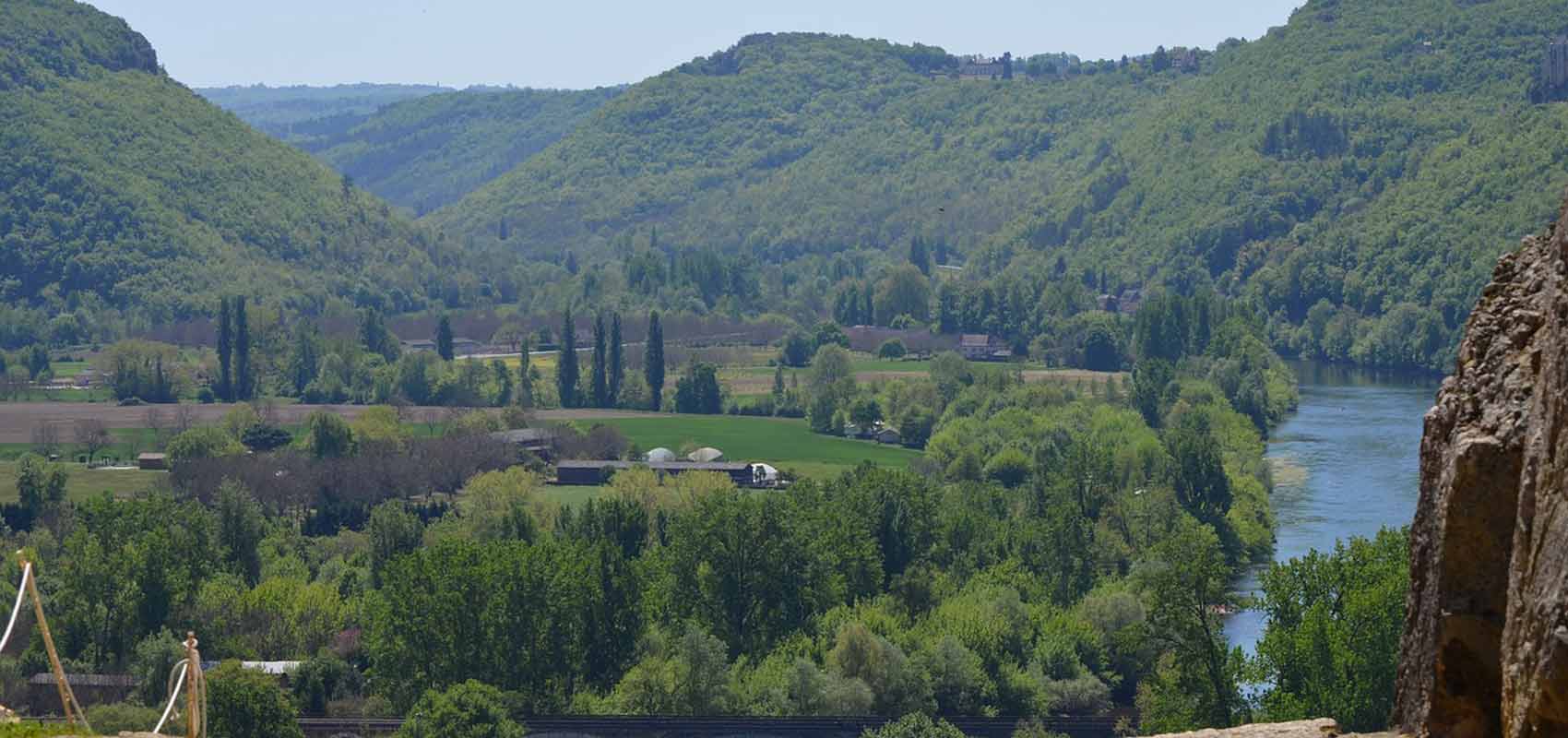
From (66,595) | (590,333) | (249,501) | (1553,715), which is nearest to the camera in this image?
(1553,715)

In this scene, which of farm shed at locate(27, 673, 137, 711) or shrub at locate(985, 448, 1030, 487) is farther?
shrub at locate(985, 448, 1030, 487)

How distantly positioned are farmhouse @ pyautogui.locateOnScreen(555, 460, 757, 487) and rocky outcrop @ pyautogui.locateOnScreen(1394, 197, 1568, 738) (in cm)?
7656

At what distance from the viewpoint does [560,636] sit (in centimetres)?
5212

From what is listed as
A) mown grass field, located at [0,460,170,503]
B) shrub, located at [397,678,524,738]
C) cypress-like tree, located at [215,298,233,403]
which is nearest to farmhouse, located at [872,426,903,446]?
mown grass field, located at [0,460,170,503]

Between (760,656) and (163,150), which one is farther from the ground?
(163,150)

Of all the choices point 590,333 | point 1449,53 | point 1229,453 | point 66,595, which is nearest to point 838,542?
point 66,595

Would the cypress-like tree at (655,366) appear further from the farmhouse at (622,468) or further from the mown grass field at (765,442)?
the farmhouse at (622,468)

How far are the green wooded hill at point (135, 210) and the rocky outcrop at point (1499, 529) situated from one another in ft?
512

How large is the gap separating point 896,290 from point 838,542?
108 m

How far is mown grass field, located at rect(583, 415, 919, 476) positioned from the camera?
313 feet

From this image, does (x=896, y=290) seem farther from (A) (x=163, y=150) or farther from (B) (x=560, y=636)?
(B) (x=560, y=636)

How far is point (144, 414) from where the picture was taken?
11538 cm

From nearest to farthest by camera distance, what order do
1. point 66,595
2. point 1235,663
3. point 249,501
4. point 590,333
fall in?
point 1235,663 → point 66,595 → point 249,501 → point 590,333

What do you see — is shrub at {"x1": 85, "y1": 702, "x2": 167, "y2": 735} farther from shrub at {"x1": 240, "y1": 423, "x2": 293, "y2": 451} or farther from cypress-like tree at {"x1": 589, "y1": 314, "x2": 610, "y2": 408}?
cypress-like tree at {"x1": 589, "y1": 314, "x2": 610, "y2": 408}
